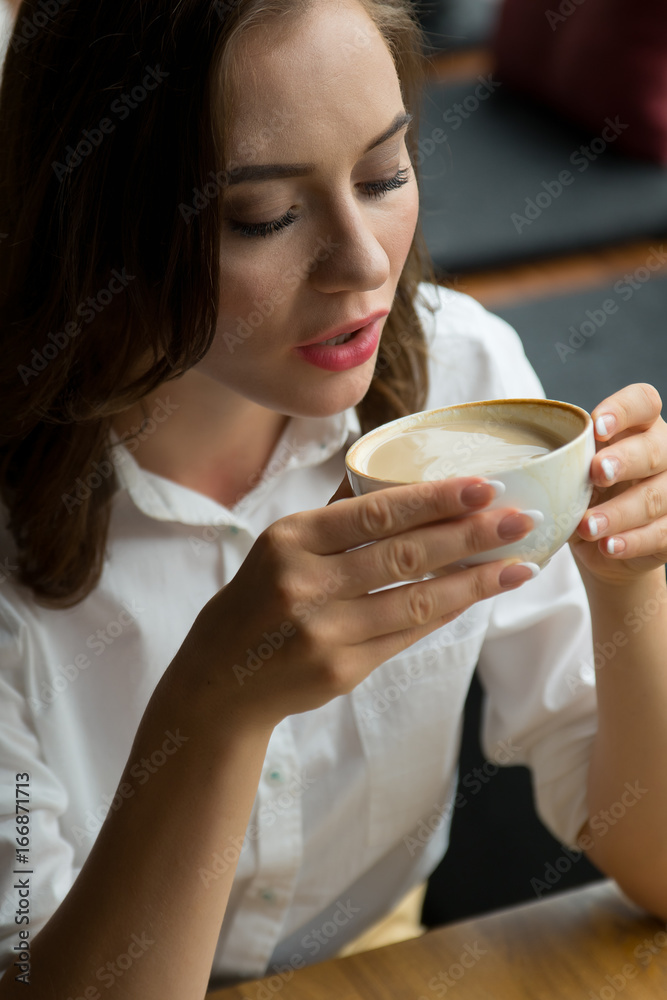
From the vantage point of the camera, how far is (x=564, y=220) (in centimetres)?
290

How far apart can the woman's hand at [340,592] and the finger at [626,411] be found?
194 millimetres

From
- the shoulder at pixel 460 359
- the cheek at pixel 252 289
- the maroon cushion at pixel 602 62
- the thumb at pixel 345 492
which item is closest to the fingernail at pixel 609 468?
the thumb at pixel 345 492

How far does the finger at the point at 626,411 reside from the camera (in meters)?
0.87

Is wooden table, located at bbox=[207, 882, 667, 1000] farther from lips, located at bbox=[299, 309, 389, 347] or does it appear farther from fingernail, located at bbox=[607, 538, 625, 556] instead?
lips, located at bbox=[299, 309, 389, 347]

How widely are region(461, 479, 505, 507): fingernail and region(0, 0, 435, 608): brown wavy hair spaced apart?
14.5 inches

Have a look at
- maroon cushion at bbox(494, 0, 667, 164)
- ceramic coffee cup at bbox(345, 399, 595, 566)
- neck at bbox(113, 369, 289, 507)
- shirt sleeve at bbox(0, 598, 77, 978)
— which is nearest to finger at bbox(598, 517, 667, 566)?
ceramic coffee cup at bbox(345, 399, 595, 566)

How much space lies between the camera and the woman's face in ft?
2.95

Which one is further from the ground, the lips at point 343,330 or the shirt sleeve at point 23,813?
the lips at point 343,330

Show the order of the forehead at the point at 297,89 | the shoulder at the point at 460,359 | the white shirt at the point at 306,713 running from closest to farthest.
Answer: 1. the forehead at the point at 297,89
2. the white shirt at the point at 306,713
3. the shoulder at the point at 460,359

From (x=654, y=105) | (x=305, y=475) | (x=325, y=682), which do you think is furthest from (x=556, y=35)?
(x=325, y=682)

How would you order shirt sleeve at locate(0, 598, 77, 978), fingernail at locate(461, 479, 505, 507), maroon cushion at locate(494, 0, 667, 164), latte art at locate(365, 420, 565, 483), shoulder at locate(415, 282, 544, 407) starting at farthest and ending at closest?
maroon cushion at locate(494, 0, 667, 164)
shoulder at locate(415, 282, 544, 407)
shirt sleeve at locate(0, 598, 77, 978)
latte art at locate(365, 420, 565, 483)
fingernail at locate(461, 479, 505, 507)

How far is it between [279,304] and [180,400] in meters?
0.28

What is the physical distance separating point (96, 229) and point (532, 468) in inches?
20.4

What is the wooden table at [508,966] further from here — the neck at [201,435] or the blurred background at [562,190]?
the blurred background at [562,190]
